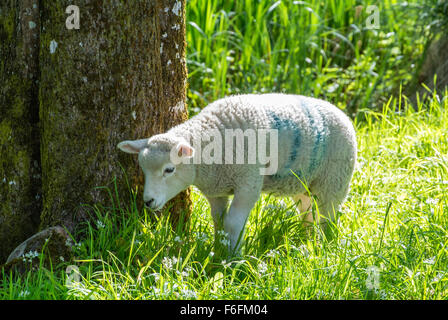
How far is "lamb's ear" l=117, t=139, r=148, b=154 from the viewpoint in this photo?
137 inches

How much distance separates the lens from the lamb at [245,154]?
3.51 m

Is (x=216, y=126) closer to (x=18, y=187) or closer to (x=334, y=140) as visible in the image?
(x=334, y=140)

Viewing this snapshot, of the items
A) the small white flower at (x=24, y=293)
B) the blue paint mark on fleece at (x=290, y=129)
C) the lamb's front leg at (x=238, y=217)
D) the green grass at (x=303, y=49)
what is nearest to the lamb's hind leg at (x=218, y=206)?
the lamb's front leg at (x=238, y=217)

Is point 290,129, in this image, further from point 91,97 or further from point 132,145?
point 91,97

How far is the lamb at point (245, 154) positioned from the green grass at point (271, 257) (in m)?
0.21

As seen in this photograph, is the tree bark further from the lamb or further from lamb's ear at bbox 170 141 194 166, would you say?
lamb's ear at bbox 170 141 194 166

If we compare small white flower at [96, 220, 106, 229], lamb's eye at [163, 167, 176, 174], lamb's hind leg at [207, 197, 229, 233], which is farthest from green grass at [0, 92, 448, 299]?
lamb's eye at [163, 167, 176, 174]

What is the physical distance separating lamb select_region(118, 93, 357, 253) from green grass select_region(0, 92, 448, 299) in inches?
8.4

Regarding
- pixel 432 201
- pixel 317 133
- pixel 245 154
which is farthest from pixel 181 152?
pixel 432 201

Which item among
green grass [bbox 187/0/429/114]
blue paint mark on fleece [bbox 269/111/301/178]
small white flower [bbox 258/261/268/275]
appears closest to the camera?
small white flower [bbox 258/261/268/275]

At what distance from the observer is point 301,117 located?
392 cm

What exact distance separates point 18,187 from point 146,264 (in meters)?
1.00

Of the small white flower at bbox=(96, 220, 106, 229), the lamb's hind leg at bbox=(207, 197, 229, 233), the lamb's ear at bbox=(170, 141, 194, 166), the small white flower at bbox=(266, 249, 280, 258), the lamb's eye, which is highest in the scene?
the lamb's ear at bbox=(170, 141, 194, 166)

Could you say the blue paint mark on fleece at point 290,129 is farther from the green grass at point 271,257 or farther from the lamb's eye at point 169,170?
the lamb's eye at point 169,170
